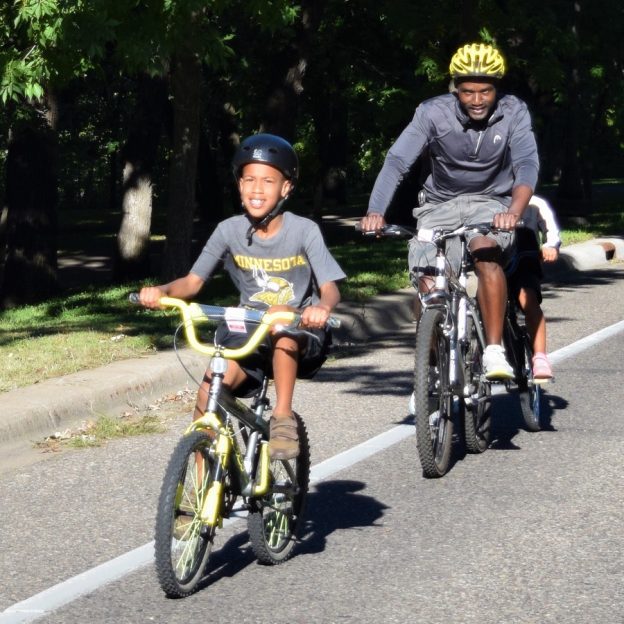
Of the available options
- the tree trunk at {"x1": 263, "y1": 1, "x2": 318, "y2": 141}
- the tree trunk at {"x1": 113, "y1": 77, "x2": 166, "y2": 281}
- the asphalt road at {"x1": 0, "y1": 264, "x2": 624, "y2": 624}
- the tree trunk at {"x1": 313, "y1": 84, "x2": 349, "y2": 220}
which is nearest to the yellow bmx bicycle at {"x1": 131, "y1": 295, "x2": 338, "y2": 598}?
the asphalt road at {"x1": 0, "y1": 264, "x2": 624, "y2": 624}

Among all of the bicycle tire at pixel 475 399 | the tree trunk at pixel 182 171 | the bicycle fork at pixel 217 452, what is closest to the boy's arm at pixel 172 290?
the bicycle fork at pixel 217 452

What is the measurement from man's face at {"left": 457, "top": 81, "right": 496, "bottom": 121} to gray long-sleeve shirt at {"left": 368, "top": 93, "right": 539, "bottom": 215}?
7 cm

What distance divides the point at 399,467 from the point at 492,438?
0.94m

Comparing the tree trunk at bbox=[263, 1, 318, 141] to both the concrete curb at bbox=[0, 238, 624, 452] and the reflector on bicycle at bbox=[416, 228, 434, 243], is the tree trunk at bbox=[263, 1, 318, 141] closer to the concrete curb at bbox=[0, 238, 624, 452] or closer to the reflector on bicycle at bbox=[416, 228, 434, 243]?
the concrete curb at bbox=[0, 238, 624, 452]

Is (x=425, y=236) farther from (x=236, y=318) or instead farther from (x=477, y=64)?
(x=236, y=318)

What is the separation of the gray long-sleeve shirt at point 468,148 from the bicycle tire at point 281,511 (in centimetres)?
199

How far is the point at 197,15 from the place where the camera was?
13.1 m

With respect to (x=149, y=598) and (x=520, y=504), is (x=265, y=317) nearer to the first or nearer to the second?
(x=149, y=598)

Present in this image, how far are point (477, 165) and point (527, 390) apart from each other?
1.35 m

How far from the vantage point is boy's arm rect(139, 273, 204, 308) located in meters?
5.14

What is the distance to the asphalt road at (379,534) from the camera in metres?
5.00

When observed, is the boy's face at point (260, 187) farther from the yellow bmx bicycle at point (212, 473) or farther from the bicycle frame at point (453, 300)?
the bicycle frame at point (453, 300)

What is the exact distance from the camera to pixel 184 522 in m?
4.96

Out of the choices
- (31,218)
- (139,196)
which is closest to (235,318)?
(31,218)
